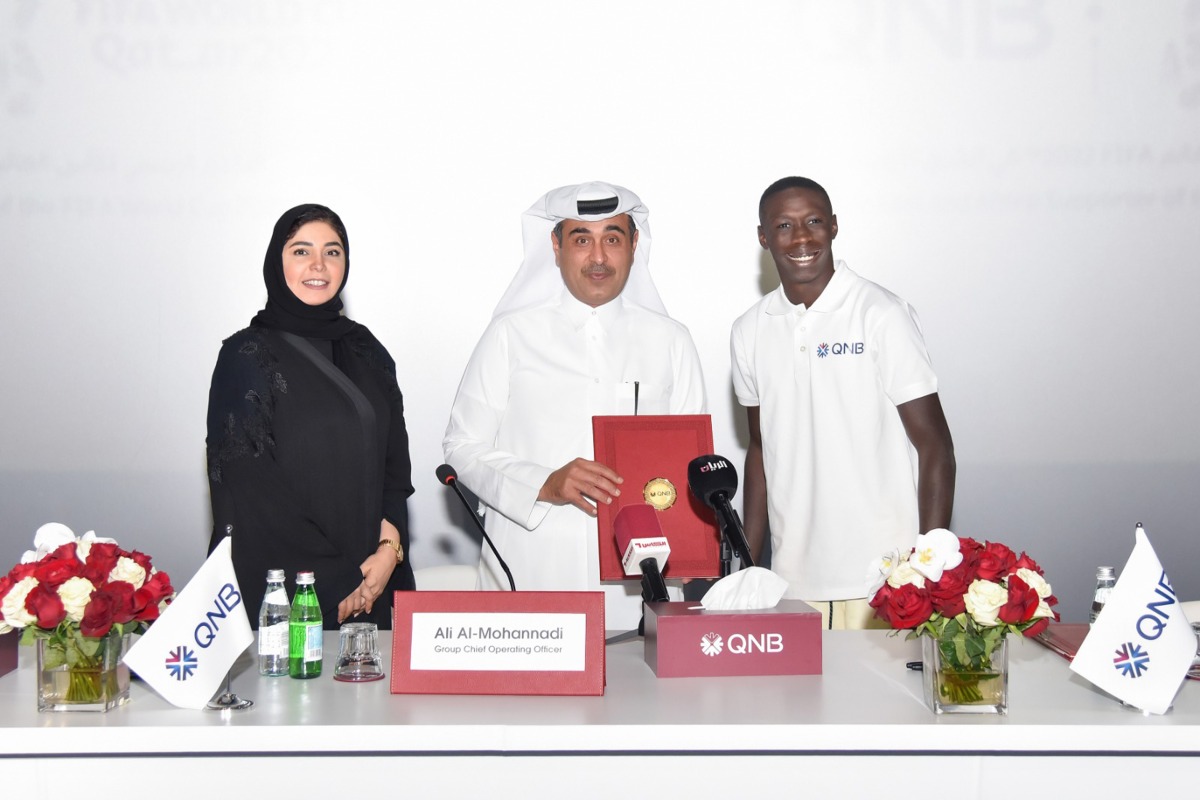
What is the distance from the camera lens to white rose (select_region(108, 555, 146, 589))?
6.35ft

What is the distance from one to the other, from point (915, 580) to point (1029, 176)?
313 cm

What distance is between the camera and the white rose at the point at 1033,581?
188cm

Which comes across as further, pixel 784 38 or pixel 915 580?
pixel 784 38

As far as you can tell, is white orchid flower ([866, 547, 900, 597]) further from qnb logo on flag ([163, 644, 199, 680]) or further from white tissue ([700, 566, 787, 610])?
qnb logo on flag ([163, 644, 199, 680])

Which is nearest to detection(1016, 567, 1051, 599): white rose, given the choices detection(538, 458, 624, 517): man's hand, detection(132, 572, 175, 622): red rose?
detection(538, 458, 624, 517): man's hand

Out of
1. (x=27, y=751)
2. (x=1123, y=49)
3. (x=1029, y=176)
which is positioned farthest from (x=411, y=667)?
(x=1123, y=49)

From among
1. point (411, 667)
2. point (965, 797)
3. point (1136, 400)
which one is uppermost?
point (1136, 400)

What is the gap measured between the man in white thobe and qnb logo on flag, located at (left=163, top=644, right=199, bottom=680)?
3.94ft

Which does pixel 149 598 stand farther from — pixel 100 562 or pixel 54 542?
pixel 54 542

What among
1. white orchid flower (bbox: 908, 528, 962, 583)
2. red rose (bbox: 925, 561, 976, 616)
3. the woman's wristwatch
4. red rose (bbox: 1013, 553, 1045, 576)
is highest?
white orchid flower (bbox: 908, 528, 962, 583)

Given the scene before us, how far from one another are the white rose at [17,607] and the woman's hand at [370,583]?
0.87m

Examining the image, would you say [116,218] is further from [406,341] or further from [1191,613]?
[1191,613]

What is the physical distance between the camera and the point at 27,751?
1.76 meters

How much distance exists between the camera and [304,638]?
6.85 ft
